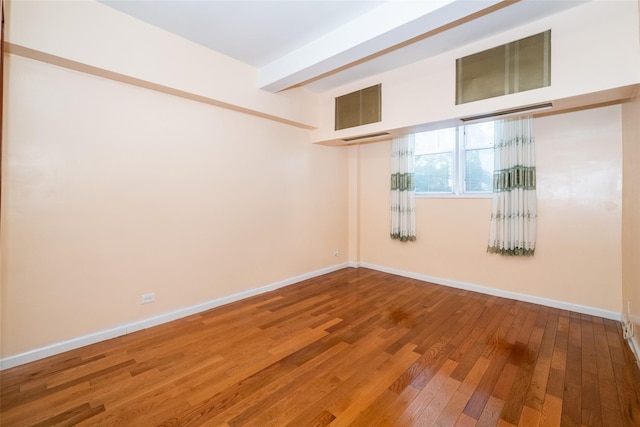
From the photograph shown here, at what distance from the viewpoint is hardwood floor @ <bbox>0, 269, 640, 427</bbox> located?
173 cm

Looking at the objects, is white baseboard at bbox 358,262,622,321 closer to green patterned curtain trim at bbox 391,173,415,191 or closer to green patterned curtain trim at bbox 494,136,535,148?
green patterned curtain trim at bbox 391,173,415,191

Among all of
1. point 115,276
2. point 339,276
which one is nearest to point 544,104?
point 339,276

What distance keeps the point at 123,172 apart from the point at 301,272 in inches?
113

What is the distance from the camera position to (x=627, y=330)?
2621mm

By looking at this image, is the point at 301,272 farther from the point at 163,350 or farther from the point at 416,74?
the point at 416,74

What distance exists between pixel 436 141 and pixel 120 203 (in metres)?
4.36

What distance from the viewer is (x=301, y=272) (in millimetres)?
4582

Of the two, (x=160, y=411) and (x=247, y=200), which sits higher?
(x=247, y=200)

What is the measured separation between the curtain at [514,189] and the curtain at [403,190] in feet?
3.94

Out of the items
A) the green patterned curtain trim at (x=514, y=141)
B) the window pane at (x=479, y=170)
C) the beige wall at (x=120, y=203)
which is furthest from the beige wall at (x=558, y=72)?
the beige wall at (x=120, y=203)

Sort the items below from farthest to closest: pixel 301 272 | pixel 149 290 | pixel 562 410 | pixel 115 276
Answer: pixel 301 272 < pixel 149 290 < pixel 115 276 < pixel 562 410

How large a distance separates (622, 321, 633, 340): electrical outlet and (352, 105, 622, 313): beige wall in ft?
1.44

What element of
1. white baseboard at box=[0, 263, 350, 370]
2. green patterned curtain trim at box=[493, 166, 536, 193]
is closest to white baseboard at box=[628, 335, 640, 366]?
green patterned curtain trim at box=[493, 166, 536, 193]

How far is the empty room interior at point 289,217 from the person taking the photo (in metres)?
1.99
